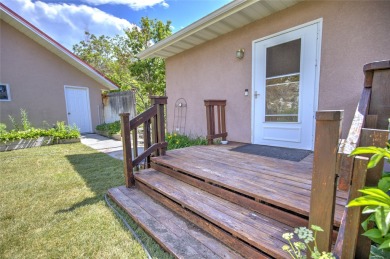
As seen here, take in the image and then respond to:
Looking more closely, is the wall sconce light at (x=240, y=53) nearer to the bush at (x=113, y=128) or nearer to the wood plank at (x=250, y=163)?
the wood plank at (x=250, y=163)

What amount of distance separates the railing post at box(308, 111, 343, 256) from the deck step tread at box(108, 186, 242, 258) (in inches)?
28.5

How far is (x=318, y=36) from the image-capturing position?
2824mm

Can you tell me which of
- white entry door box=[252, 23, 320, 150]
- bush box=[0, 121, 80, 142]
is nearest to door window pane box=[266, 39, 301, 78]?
white entry door box=[252, 23, 320, 150]

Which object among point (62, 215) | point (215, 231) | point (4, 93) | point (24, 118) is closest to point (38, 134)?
point (24, 118)

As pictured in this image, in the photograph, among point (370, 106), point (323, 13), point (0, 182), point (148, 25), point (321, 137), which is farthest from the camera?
point (148, 25)

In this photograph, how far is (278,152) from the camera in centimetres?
303

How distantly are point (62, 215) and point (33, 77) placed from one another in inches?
293

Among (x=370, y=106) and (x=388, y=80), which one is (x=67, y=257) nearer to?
(x=370, y=106)

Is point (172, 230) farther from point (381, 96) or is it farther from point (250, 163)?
point (381, 96)

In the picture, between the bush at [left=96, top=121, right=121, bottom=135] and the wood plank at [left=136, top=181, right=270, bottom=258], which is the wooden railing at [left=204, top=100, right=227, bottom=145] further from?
the bush at [left=96, top=121, right=121, bottom=135]

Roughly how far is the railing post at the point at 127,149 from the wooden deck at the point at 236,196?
0.36 feet

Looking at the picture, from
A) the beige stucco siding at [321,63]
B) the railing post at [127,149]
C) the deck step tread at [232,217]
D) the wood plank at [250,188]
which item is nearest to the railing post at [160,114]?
the railing post at [127,149]

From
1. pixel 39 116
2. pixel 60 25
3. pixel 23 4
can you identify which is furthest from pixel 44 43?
pixel 60 25

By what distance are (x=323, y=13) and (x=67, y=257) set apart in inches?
166
